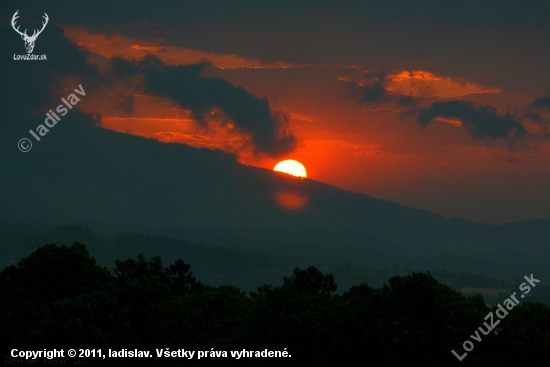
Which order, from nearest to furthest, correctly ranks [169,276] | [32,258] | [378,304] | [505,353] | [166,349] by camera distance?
[505,353] < [166,349] < [378,304] < [32,258] < [169,276]

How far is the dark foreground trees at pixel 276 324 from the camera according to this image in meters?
51.7

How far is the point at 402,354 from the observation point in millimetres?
52562

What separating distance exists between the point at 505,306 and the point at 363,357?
13.3 m

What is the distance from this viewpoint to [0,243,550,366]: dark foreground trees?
51.7m

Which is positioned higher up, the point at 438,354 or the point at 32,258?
the point at 32,258

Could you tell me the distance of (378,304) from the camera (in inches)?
2291

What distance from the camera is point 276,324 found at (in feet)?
178

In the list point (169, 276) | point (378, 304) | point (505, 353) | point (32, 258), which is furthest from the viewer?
point (169, 276)

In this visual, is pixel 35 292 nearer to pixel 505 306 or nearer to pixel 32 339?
pixel 32 339

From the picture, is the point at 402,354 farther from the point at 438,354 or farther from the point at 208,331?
the point at 208,331

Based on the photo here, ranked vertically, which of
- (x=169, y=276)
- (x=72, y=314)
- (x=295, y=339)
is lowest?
(x=295, y=339)

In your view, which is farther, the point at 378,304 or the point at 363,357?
the point at 378,304

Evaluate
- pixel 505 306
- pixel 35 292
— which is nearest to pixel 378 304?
pixel 505 306

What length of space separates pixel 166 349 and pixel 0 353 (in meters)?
13.5
